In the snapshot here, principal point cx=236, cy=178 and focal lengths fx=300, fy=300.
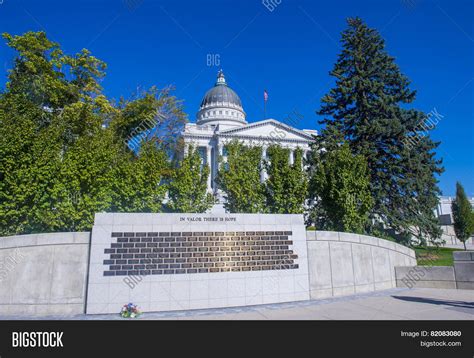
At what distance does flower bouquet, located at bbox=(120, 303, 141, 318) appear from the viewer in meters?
8.51

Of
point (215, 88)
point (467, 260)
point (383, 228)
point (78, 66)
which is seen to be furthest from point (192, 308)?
point (215, 88)

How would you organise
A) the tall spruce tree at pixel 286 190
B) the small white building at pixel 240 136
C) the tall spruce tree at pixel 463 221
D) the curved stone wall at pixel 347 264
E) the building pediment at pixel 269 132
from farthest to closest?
the building pediment at pixel 269 132 → the small white building at pixel 240 136 → the tall spruce tree at pixel 463 221 → the tall spruce tree at pixel 286 190 → the curved stone wall at pixel 347 264

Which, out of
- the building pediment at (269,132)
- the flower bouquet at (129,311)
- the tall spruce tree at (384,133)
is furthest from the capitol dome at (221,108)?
the flower bouquet at (129,311)

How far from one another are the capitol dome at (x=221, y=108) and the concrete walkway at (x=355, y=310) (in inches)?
2630

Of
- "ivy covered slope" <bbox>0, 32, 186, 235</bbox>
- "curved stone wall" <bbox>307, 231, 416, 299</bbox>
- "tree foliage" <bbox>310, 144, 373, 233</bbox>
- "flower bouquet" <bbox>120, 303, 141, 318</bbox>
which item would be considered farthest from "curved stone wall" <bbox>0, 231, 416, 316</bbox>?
"tree foliage" <bbox>310, 144, 373, 233</bbox>

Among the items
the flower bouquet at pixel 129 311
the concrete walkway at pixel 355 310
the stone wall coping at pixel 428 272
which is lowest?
the concrete walkway at pixel 355 310

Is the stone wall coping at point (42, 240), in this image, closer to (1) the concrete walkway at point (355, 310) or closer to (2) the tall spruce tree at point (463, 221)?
(1) the concrete walkway at point (355, 310)

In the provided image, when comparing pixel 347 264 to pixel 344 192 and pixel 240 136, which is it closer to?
pixel 344 192

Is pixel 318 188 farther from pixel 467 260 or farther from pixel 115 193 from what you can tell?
pixel 115 193

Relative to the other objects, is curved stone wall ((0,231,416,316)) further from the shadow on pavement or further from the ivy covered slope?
the shadow on pavement

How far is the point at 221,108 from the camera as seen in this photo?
7688 centimetres

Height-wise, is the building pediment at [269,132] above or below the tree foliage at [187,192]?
above

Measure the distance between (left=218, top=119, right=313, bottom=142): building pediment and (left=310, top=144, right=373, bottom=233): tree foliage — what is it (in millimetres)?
38321

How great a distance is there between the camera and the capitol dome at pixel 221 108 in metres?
75.7
